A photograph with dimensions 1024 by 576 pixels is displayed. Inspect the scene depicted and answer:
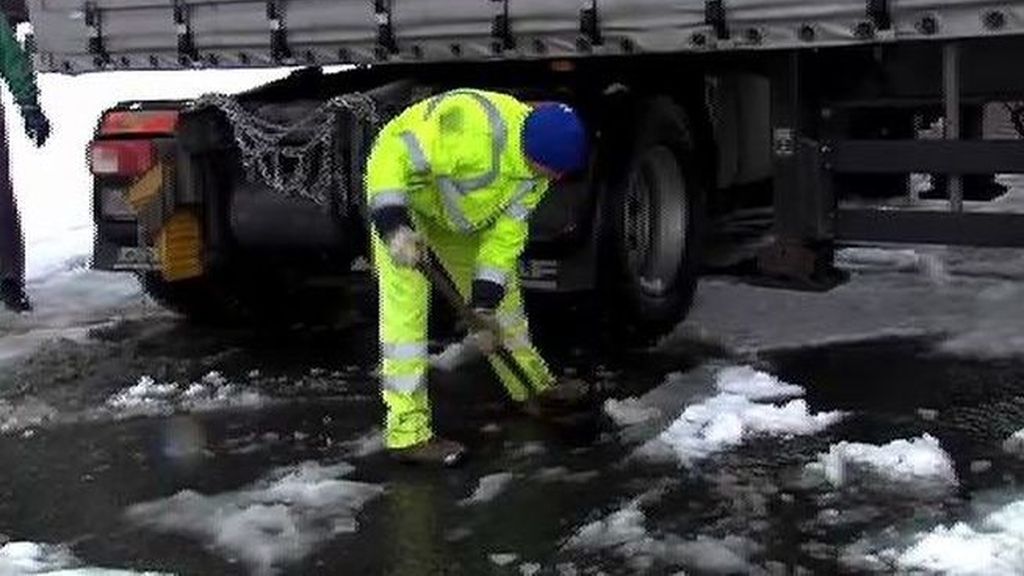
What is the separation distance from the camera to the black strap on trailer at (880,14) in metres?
5.50

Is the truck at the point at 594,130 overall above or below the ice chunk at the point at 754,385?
above

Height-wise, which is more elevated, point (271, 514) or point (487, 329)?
point (487, 329)

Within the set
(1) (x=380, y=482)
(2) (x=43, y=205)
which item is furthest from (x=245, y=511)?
(2) (x=43, y=205)

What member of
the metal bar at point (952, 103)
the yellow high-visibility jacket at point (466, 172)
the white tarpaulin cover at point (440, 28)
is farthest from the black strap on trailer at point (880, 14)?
the yellow high-visibility jacket at point (466, 172)

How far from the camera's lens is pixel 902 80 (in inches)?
248

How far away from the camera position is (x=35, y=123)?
8492 millimetres

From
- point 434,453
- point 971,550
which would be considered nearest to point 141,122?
point 434,453

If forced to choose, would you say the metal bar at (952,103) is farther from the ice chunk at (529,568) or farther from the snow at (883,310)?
the ice chunk at (529,568)

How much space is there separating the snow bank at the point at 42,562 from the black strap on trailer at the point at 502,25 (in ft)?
9.10

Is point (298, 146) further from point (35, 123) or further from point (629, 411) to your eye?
point (35, 123)

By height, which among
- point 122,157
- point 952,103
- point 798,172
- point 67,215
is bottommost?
point 67,215

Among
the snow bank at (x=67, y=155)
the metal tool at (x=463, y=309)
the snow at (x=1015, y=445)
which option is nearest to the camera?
the snow at (x=1015, y=445)

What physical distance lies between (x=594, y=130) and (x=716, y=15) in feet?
2.96

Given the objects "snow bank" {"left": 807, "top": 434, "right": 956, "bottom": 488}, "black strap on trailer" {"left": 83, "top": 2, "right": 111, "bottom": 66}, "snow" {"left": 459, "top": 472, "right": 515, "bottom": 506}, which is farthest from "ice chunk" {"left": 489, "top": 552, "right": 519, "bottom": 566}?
"black strap on trailer" {"left": 83, "top": 2, "right": 111, "bottom": 66}
